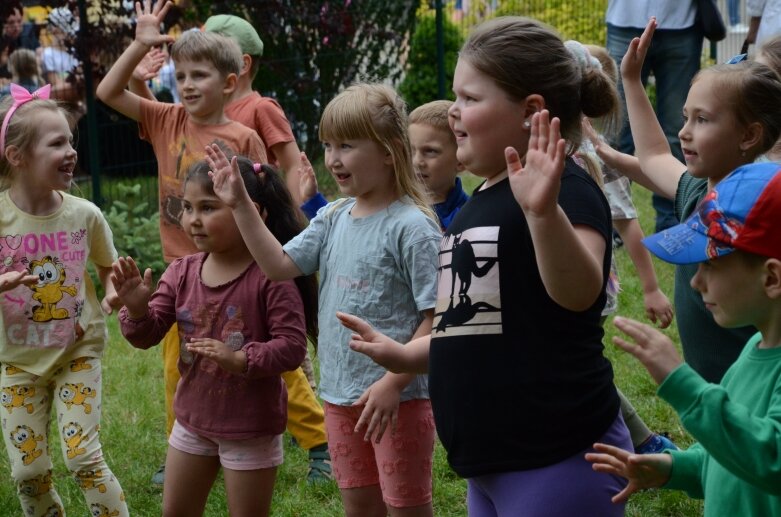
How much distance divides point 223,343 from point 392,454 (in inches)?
25.4

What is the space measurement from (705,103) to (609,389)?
94cm

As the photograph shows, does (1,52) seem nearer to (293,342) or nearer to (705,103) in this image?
(293,342)

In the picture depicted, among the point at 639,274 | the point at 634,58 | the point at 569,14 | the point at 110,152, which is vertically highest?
the point at 634,58

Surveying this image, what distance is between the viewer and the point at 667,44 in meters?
7.81

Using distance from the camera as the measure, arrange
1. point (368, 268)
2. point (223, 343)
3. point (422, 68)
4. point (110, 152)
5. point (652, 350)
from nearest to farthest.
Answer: point (652, 350)
point (368, 268)
point (223, 343)
point (110, 152)
point (422, 68)

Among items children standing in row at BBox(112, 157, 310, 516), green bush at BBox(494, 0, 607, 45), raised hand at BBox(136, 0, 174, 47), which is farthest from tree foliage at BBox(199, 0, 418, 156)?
children standing in row at BBox(112, 157, 310, 516)

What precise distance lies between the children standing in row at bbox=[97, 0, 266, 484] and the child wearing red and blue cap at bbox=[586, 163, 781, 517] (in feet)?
9.16

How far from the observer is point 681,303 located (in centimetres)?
355

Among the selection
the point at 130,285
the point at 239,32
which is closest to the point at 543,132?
the point at 130,285

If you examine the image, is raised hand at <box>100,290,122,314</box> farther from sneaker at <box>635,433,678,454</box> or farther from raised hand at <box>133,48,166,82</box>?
sneaker at <box>635,433,678,454</box>

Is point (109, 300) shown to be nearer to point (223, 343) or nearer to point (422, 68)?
point (223, 343)

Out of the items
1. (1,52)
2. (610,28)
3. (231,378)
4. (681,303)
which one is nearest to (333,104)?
(231,378)

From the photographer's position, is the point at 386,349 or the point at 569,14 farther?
the point at 569,14

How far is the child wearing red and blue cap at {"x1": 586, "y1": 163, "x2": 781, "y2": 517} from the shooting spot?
217 cm
